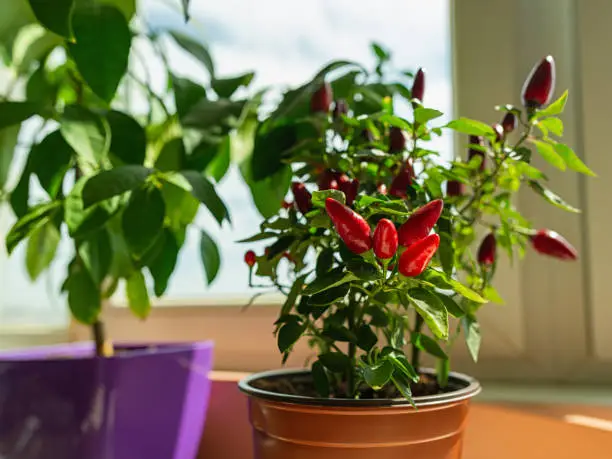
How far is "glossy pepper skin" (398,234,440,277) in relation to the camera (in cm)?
46

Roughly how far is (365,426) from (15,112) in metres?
0.50

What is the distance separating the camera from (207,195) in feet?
2.24

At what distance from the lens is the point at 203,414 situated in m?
0.95

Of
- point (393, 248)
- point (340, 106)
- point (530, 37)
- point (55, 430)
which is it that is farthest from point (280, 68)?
point (393, 248)

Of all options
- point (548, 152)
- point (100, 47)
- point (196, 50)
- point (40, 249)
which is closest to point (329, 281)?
point (548, 152)

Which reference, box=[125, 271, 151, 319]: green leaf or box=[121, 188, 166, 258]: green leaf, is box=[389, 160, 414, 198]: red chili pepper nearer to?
box=[121, 188, 166, 258]: green leaf

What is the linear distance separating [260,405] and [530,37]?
26.7 inches

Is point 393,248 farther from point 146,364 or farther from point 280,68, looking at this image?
point 280,68

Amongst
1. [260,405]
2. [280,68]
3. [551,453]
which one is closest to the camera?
[260,405]

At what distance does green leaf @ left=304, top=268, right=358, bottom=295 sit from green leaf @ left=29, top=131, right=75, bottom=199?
0.37 metres

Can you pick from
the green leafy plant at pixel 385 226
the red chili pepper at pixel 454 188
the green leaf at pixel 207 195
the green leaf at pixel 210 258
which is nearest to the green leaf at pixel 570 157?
the green leafy plant at pixel 385 226

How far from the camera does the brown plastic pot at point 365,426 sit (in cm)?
58

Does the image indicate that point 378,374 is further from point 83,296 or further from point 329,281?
point 83,296

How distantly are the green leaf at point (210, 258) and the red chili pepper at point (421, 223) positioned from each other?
41cm
